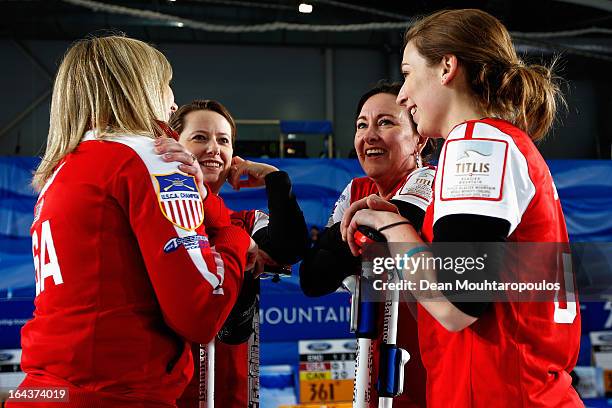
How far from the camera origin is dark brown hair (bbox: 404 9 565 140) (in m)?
1.06

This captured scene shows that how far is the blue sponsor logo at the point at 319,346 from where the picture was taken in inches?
122

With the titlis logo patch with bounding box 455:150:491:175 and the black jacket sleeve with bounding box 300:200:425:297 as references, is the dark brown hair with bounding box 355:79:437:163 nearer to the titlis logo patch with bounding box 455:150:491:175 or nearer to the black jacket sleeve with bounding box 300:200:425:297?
the black jacket sleeve with bounding box 300:200:425:297

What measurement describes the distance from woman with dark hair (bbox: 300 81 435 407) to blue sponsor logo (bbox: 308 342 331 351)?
1.53 metres

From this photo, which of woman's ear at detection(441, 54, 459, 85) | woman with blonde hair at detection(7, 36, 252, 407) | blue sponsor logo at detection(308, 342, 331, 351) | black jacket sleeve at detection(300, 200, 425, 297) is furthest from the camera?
blue sponsor logo at detection(308, 342, 331, 351)

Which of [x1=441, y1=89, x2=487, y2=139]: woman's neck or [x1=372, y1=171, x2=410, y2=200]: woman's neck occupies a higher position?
[x1=441, y1=89, x2=487, y2=139]: woman's neck

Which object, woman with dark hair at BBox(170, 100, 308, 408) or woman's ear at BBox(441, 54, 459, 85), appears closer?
woman's ear at BBox(441, 54, 459, 85)

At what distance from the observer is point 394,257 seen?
1.04 meters

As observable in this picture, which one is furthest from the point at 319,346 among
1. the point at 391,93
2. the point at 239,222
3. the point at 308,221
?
the point at 308,221

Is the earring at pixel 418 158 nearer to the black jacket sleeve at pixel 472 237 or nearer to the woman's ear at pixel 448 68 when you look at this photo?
the woman's ear at pixel 448 68

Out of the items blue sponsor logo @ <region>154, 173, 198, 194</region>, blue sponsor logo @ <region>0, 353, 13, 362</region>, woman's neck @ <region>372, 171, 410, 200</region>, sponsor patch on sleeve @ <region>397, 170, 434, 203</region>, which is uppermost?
woman's neck @ <region>372, 171, 410, 200</region>

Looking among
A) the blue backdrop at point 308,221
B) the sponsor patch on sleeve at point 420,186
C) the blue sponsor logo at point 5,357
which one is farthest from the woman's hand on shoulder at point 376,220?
the blue sponsor logo at point 5,357

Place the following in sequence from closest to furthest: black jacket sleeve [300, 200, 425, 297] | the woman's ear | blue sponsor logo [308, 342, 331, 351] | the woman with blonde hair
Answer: the woman with blonde hair → the woman's ear → black jacket sleeve [300, 200, 425, 297] → blue sponsor logo [308, 342, 331, 351]

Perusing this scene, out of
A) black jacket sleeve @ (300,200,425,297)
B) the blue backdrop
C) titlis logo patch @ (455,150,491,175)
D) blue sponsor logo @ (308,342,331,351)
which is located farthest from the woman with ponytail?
the blue backdrop

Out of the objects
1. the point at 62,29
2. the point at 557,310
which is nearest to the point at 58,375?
the point at 557,310
